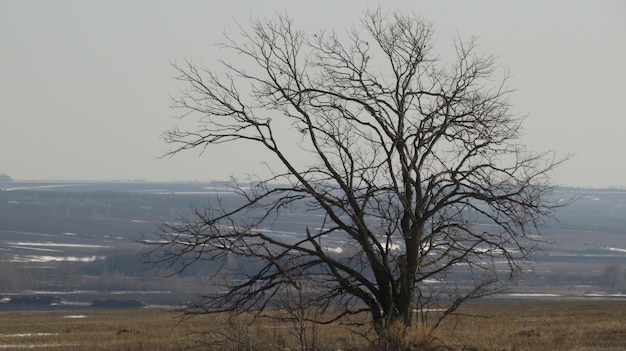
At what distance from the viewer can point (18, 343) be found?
28.7 metres

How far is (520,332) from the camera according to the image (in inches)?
1053

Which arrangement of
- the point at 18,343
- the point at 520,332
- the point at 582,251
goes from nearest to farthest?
the point at 520,332 → the point at 18,343 → the point at 582,251

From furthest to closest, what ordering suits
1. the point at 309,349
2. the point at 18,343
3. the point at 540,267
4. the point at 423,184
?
the point at 540,267
the point at 18,343
the point at 423,184
the point at 309,349

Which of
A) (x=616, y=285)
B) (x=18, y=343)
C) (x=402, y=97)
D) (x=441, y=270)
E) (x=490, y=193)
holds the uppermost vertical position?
(x=402, y=97)

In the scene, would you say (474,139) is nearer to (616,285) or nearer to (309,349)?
→ (309,349)

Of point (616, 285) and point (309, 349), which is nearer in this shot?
point (309, 349)

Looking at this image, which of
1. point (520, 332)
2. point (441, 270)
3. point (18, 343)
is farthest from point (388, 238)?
point (18, 343)

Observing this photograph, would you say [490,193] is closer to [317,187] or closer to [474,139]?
[474,139]

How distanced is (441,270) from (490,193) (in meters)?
1.70

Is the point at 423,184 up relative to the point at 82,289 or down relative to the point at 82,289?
up

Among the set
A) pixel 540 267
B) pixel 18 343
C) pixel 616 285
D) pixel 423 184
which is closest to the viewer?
pixel 423 184

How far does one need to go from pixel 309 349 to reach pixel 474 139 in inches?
193

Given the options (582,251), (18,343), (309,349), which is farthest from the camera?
(582,251)

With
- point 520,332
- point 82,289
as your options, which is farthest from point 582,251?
point 520,332
